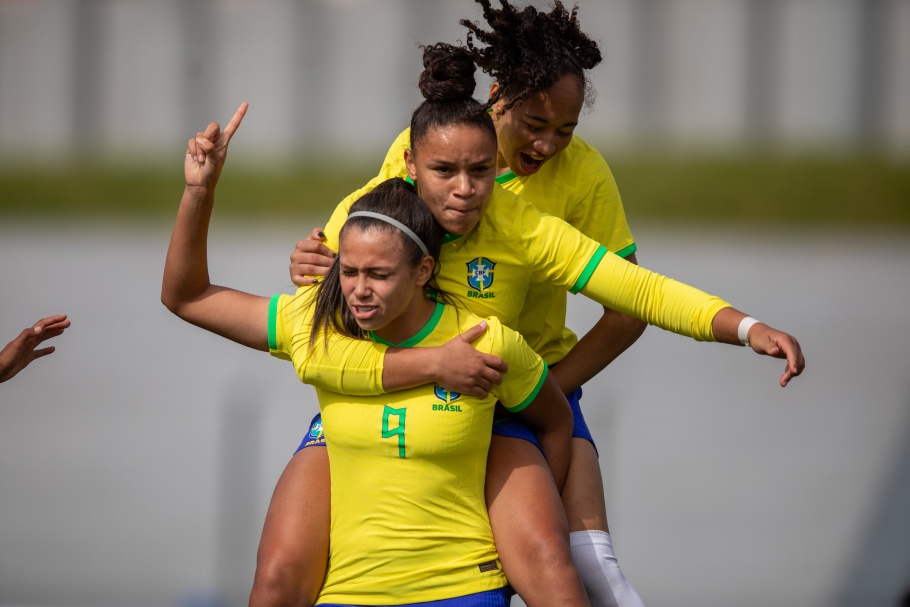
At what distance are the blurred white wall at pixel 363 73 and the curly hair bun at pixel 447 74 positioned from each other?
10908 mm

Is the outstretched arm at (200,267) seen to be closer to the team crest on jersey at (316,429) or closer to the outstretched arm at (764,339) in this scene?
the team crest on jersey at (316,429)

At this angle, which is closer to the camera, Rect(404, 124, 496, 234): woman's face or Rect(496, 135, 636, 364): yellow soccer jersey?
Rect(404, 124, 496, 234): woman's face

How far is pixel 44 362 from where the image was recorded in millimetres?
7910

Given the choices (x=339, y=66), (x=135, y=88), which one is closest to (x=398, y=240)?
(x=339, y=66)

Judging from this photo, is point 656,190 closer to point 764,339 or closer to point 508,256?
point 508,256

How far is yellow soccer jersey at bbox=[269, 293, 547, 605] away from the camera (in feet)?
7.81

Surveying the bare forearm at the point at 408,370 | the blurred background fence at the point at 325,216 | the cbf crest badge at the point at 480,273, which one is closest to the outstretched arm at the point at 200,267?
the bare forearm at the point at 408,370

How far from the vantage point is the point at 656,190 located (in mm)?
14141

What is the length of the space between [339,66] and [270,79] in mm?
905

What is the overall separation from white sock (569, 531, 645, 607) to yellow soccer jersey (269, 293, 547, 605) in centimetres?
29

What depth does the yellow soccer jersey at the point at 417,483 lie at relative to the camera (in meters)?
2.38

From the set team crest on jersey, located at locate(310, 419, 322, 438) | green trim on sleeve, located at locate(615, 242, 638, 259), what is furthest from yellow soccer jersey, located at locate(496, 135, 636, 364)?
team crest on jersey, located at locate(310, 419, 322, 438)

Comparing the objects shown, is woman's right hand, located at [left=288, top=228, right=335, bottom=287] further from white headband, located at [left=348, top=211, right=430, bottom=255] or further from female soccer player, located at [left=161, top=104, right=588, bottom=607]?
white headband, located at [left=348, top=211, right=430, bottom=255]

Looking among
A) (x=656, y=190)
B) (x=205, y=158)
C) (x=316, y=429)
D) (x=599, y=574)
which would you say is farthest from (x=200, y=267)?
(x=656, y=190)
